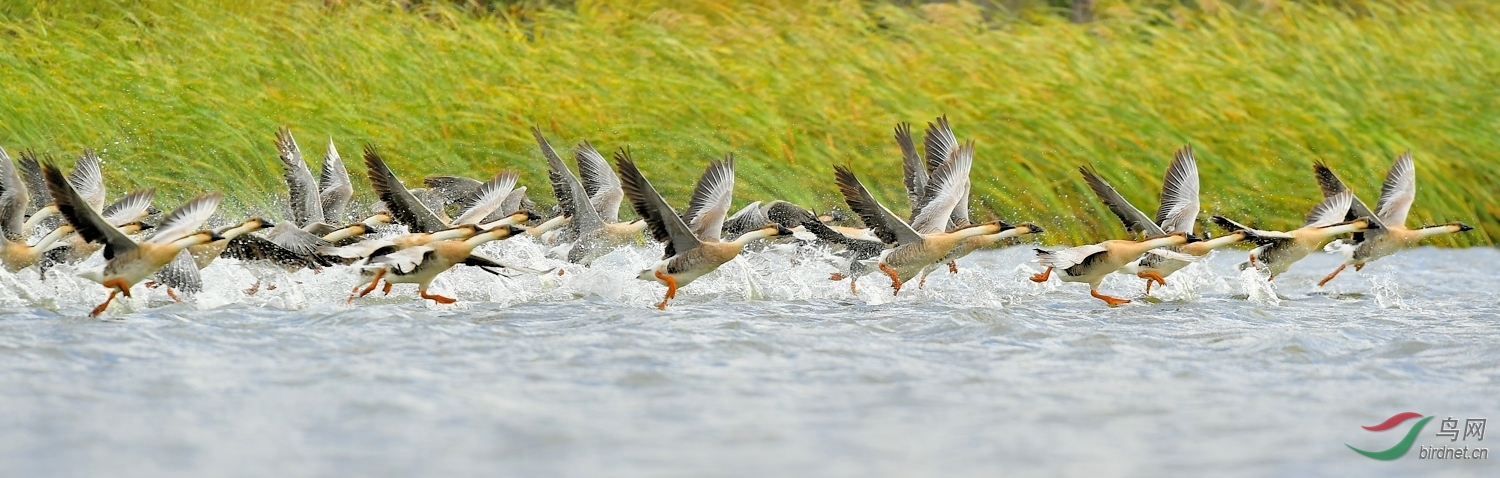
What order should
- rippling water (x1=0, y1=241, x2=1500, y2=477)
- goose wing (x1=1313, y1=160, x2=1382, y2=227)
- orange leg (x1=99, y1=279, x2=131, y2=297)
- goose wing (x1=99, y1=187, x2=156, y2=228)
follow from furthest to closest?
1. goose wing (x1=1313, y1=160, x2=1382, y2=227)
2. goose wing (x1=99, y1=187, x2=156, y2=228)
3. orange leg (x1=99, y1=279, x2=131, y2=297)
4. rippling water (x1=0, y1=241, x2=1500, y2=477)

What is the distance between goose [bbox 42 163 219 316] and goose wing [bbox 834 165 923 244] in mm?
3801

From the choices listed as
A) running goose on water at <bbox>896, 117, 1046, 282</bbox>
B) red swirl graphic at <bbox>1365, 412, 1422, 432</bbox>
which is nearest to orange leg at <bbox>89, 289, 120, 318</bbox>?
running goose on water at <bbox>896, 117, 1046, 282</bbox>

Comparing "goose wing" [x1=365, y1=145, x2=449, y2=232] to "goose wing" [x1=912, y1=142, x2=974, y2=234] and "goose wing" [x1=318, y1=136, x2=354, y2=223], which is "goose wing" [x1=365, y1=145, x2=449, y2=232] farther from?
"goose wing" [x1=912, y1=142, x2=974, y2=234]

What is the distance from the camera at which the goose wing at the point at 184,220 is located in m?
10.1

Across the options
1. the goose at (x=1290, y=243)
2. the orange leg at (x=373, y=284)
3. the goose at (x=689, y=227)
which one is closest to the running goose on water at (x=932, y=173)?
the goose at (x=689, y=227)

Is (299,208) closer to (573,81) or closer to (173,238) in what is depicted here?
(173,238)

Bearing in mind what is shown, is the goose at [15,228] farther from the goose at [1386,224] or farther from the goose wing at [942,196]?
the goose at [1386,224]

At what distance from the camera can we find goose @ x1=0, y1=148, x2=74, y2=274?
10.4 metres

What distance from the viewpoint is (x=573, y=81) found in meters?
15.7

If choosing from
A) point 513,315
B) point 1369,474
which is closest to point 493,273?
point 513,315

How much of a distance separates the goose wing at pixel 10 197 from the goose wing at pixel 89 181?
75 cm

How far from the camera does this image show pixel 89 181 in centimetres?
1194

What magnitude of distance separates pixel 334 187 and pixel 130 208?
5.43ft

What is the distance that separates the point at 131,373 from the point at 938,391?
352 cm
